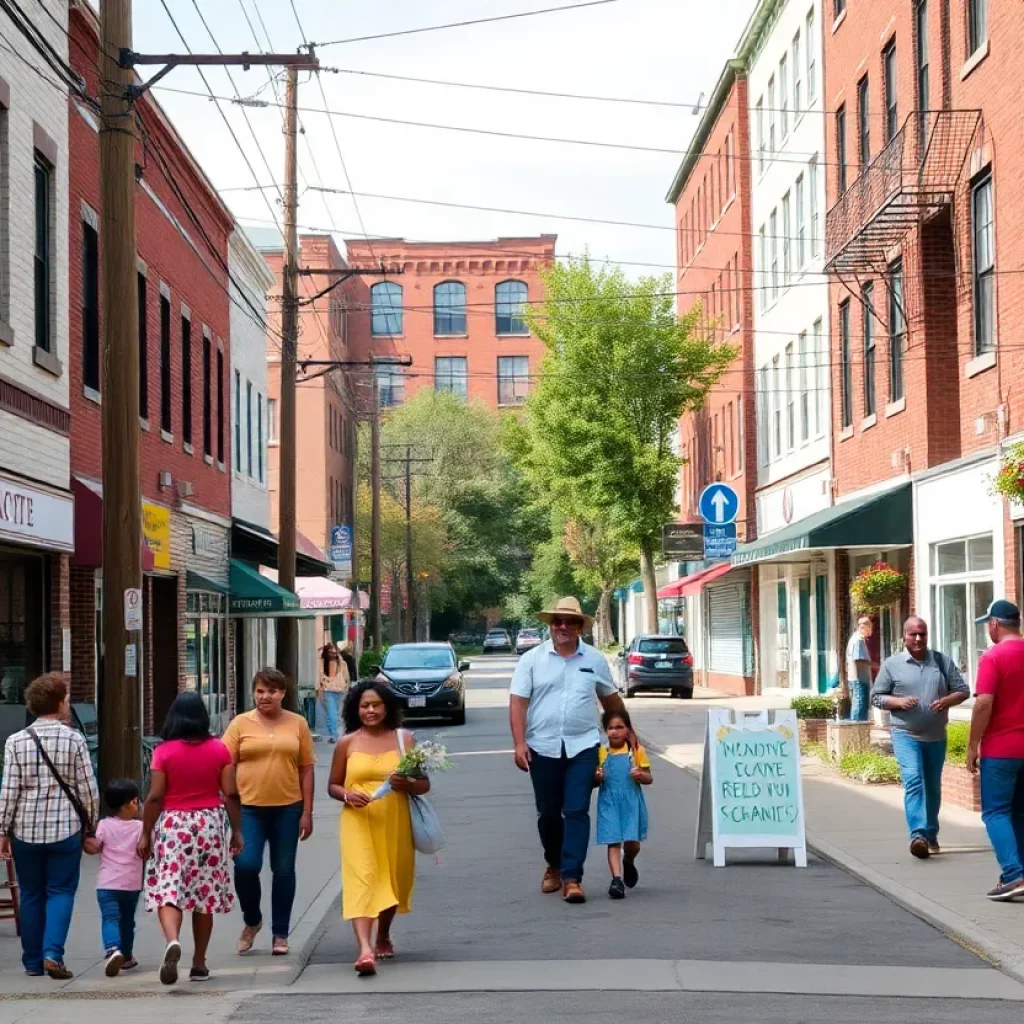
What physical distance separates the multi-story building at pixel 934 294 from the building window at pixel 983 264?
3 centimetres

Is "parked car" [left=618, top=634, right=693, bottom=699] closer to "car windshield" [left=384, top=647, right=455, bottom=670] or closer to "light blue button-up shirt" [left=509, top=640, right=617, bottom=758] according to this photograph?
"car windshield" [left=384, top=647, right=455, bottom=670]

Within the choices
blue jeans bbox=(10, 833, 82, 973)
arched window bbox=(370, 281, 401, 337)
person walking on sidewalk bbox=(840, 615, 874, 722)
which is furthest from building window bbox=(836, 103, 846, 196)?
Answer: arched window bbox=(370, 281, 401, 337)

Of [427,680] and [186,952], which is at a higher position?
[427,680]

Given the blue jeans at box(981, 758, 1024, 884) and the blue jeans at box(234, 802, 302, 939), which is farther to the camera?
the blue jeans at box(981, 758, 1024, 884)

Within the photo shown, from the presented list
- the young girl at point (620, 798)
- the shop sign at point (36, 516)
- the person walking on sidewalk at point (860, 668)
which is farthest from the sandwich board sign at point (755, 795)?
the person walking on sidewalk at point (860, 668)

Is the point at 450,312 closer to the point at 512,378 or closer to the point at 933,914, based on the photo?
the point at 512,378

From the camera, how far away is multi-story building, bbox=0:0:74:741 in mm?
16609

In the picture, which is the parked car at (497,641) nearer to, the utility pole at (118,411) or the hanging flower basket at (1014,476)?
the hanging flower basket at (1014,476)

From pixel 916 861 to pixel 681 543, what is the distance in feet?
97.2

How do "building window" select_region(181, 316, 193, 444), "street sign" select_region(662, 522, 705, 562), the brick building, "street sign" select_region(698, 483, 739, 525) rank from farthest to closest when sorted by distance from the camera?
"street sign" select_region(662, 522, 705, 562) → "street sign" select_region(698, 483, 739, 525) → "building window" select_region(181, 316, 193, 444) → the brick building

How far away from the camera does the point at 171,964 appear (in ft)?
29.1

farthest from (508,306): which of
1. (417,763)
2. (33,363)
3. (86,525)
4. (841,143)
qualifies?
(417,763)

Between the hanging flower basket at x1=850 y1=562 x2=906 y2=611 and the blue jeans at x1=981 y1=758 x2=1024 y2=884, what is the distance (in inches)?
572

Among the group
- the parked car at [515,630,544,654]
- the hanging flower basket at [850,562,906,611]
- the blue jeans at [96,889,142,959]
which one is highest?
the hanging flower basket at [850,562,906,611]
